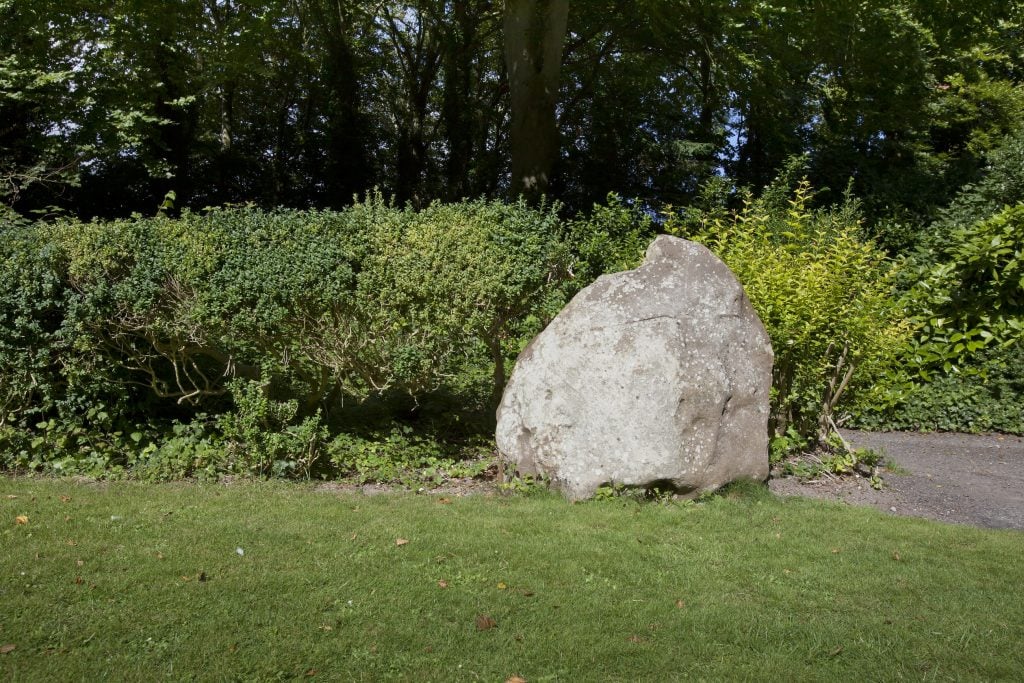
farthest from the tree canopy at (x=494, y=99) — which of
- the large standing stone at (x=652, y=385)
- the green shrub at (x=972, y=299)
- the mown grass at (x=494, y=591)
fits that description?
the mown grass at (x=494, y=591)

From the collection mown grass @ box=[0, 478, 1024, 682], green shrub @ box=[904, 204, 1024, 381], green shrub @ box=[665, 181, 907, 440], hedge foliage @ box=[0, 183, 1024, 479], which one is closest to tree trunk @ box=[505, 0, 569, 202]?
hedge foliage @ box=[0, 183, 1024, 479]

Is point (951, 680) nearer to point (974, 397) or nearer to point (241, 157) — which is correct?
point (974, 397)

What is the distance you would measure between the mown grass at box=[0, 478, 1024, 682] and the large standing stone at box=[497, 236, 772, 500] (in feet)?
1.01

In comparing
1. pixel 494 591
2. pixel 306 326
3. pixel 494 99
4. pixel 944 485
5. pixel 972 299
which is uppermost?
pixel 494 99

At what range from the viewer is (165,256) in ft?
20.8

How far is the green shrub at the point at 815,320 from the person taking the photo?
6.77m

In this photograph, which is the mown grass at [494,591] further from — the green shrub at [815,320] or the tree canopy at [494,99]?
the tree canopy at [494,99]

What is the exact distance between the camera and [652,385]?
5.57 m

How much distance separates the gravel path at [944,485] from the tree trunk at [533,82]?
6.87 meters

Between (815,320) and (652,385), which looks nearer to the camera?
(652,385)

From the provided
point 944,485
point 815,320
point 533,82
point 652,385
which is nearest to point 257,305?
point 652,385

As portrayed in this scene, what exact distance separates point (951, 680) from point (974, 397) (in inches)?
267

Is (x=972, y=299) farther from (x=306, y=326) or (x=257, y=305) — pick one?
(x=257, y=305)

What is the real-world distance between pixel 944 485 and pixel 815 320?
70.5 inches
